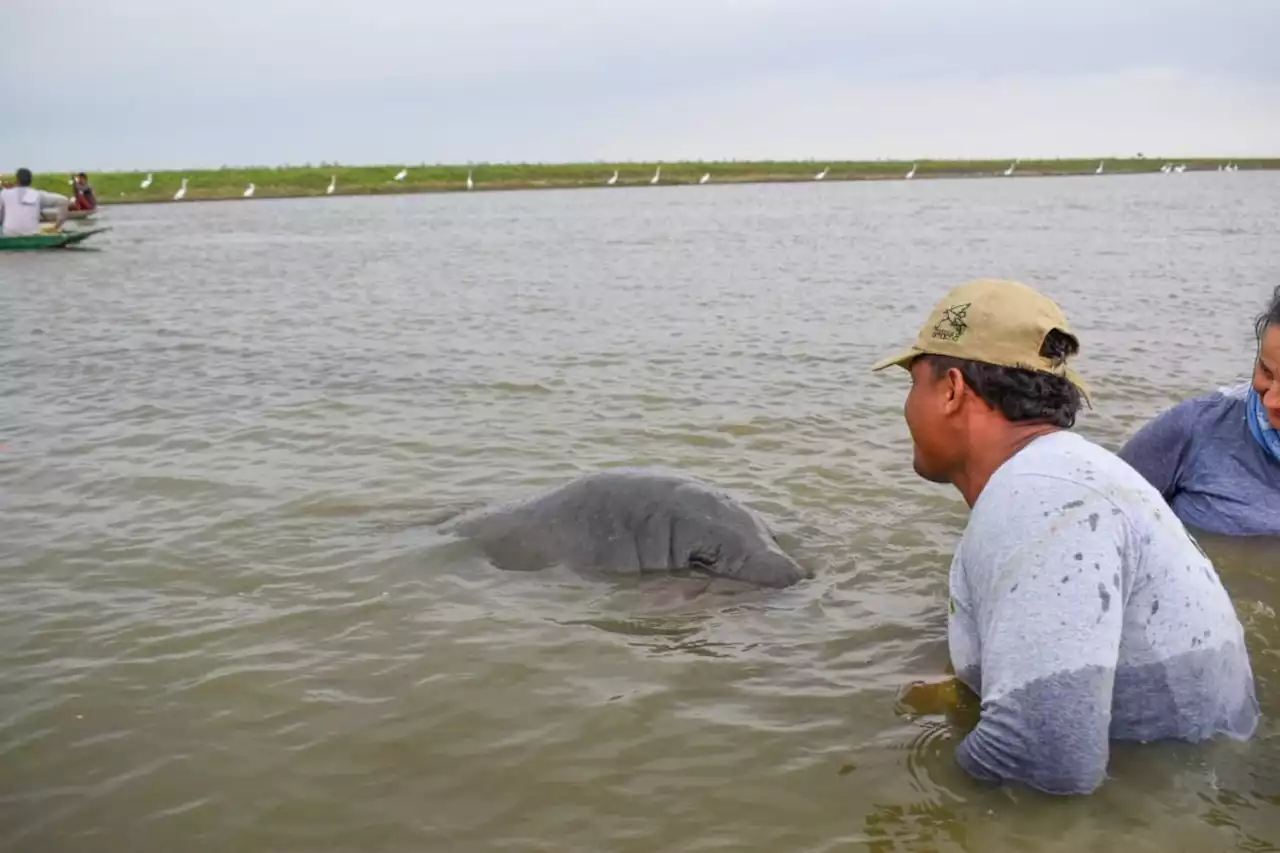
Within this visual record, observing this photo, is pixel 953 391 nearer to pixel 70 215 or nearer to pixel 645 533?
pixel 645 533

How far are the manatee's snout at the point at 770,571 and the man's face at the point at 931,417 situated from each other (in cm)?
226

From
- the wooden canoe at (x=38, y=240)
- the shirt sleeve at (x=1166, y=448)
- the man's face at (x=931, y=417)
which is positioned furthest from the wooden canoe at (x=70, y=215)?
the man's face at (x=931, y=417)

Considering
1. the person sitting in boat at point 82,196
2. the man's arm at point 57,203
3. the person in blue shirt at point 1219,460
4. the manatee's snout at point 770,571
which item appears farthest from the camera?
the person sitting in boat at point 82,196

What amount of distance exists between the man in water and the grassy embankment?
55.8 m

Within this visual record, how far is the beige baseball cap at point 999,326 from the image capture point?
9.51 feet

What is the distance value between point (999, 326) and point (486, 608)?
305 cm

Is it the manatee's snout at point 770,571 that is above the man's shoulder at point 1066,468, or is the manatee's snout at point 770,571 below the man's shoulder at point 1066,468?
below

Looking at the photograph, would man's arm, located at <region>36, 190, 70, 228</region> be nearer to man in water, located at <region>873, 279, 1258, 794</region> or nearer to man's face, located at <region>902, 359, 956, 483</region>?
man's face, located at <region>902, 359, 956, 483</region>

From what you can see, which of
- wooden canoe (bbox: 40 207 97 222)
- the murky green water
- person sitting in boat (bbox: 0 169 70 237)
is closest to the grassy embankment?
wooden canoe (bbox: 40 207 97 222)

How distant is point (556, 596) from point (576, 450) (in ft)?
9.81

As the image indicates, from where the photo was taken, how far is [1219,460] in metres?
4.94

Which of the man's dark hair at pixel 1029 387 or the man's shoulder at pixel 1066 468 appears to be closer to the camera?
the man's shoulder at pixel 1066 468

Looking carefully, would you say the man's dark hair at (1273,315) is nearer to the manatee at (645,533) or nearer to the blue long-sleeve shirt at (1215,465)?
the blue long-sleeve shirt at (1215,465)

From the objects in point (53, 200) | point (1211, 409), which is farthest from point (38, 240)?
point (1211, 409)
